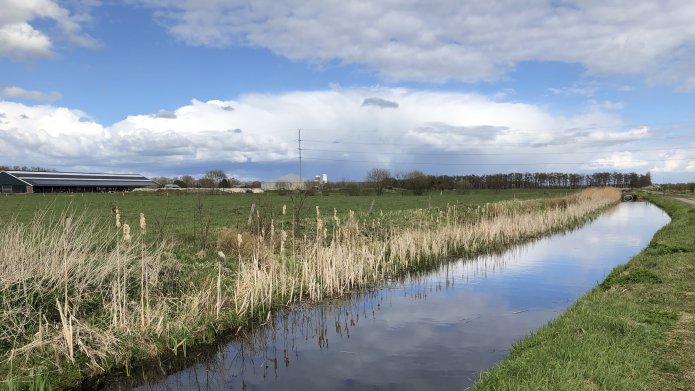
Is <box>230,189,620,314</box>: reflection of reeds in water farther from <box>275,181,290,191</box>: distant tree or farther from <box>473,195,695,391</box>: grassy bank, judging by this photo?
<box>275,181,290,191</box>: distant tree

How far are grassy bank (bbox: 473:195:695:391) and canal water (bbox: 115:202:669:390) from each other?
125 cm

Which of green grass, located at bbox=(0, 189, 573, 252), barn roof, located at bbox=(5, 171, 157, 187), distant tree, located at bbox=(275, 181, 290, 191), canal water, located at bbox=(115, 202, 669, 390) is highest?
barn roof, located at bbox=(5, 171, 157, 187)

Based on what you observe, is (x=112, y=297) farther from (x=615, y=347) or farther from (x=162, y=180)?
(x=162, y=180)

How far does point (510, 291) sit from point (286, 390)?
8.50 metres

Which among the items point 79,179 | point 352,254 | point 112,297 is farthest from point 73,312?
point 79,179

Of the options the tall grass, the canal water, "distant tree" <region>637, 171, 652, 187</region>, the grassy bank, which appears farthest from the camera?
"distant tree" <region>637, 171, 652, 187</region>

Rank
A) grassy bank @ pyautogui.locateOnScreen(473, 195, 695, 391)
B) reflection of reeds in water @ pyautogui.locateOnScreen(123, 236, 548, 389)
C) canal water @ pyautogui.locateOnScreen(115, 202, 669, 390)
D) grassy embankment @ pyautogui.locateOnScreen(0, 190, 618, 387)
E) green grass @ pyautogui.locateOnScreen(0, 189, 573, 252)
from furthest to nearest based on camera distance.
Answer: green grass @ pyautogui.locateOnScreen(0, 189, 573, 252)
reflection of reeds in water @ pyautogui.locateOnScreen(123, 236, 548, 389)
canal water @ pyautogui.locateOnScreen(115, 202, 669, 390)
grassy embankment @ pyautogui.locateOnScreen(0, 190, 618, 387)
grassy bank @ pyautogui.locateOnScreen(473, 195, 695, 391)

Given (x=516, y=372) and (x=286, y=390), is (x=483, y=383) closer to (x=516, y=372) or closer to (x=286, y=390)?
(x=516, y=372)

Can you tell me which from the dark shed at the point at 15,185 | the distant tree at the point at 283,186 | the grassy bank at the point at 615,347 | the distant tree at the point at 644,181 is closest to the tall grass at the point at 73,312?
the grassy bank at the point at 615,347

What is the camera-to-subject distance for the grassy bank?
5827 millimetres

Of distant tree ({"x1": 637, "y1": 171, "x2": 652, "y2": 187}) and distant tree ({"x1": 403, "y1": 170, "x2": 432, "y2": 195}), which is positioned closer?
distant tree ({"x1": 403, "y1": 170, "x2": 432, "y2": 195})

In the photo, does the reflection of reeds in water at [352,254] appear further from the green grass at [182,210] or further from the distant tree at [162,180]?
the distant tree at [162,180]

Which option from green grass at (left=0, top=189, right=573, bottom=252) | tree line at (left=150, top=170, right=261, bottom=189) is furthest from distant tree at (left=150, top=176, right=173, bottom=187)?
green grass at (left=0, top=189, right=573, bottom=252)

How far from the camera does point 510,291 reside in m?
13.9
